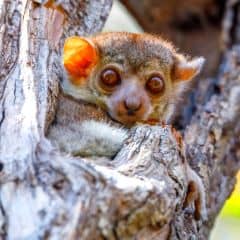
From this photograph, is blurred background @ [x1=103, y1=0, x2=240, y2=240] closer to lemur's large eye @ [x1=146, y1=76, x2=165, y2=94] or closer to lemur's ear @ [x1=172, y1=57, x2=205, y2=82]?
lemur's ear @ [x1=172, y1=57, x2=205, y2=82]

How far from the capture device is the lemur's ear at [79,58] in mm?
3844

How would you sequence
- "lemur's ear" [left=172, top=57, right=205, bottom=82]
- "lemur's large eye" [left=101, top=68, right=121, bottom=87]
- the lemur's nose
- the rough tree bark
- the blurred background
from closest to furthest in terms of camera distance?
the rough tree bark
the lemur's nose
"lemur's large eye" [left=101, top=68, right=121, bottom=87]
"lemur's ear" [left=172, top=57, right=205, bottom=82]
the blurred background

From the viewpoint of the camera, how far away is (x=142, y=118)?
3701 millimetres

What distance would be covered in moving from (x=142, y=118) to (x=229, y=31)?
1852 mm

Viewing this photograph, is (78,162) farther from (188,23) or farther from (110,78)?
(188,23)

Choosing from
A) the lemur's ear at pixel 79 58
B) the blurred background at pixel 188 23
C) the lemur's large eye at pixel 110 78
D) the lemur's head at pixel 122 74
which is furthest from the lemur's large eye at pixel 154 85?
the blurred background at pixel 188 23

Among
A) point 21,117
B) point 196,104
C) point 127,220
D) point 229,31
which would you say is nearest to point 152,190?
point 127,220

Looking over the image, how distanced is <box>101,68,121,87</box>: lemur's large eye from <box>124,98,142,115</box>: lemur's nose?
18cm

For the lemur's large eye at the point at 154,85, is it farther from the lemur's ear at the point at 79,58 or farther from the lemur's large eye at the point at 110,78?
the lemur's ear at the point at 79,58

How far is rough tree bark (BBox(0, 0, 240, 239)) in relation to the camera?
7.39ft

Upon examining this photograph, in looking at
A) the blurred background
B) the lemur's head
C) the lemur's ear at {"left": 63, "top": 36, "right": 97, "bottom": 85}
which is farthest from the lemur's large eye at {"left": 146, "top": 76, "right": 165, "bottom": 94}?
the blurred background

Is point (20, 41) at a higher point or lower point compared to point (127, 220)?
higher

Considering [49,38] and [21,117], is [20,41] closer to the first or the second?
[49,38]

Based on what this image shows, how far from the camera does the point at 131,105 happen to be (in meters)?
3.65
